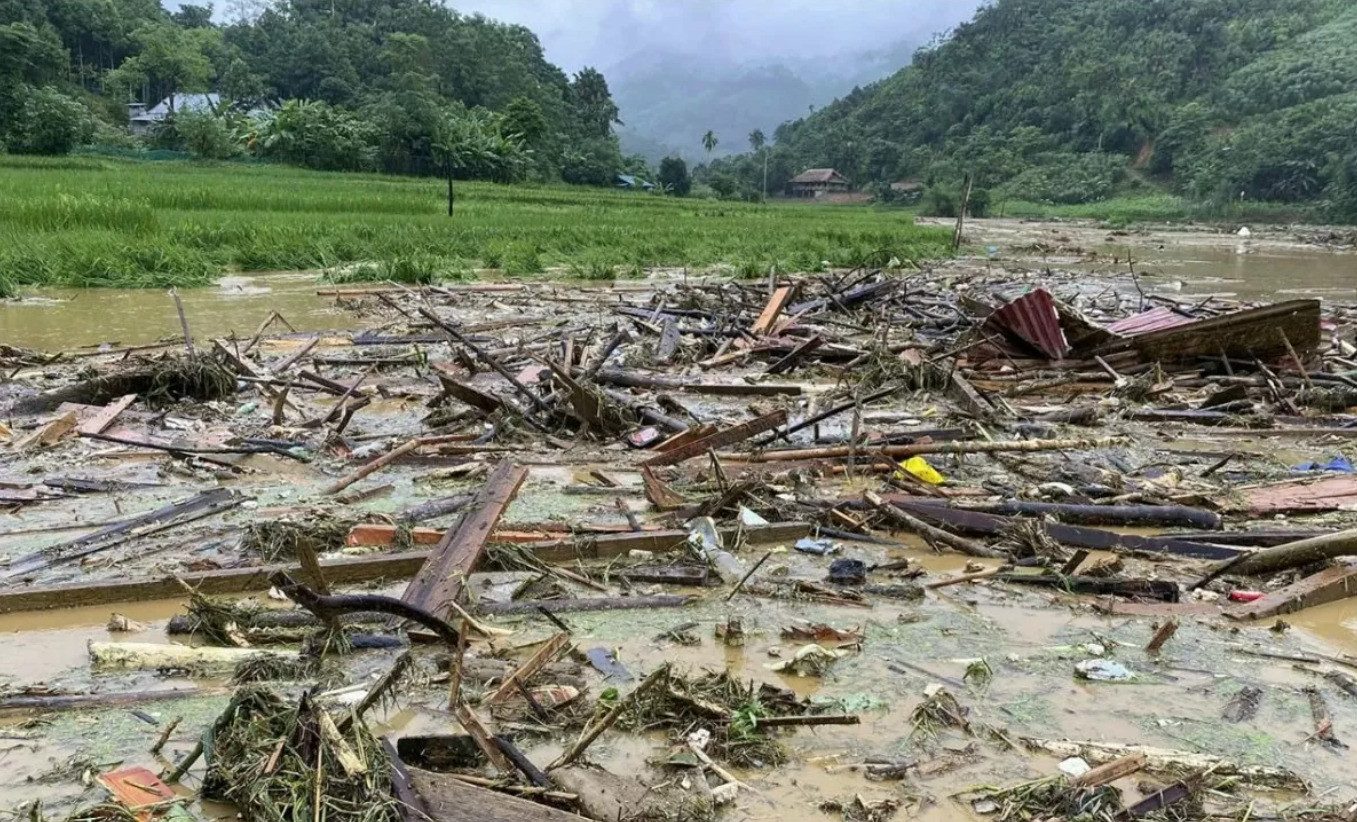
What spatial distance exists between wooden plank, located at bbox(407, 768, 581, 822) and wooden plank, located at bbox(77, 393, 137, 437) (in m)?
4.99

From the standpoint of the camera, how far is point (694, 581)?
4086 millimetres

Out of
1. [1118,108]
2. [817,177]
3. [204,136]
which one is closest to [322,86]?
[204,136]

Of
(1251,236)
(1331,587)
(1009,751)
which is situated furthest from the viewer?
(1251,236)

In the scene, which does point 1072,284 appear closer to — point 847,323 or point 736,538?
point 847,323

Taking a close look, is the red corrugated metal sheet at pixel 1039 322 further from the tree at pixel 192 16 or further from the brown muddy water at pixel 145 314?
the tree at pixel 192 16

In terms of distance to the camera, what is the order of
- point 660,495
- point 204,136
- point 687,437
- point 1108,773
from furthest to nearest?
1. point 204,136
2. point 687,437
3. point 660,495
4. point 1108,773

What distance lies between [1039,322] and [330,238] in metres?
14.1

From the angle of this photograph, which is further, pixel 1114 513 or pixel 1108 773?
pixel 1114 513

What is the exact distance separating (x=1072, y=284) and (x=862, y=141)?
306ft

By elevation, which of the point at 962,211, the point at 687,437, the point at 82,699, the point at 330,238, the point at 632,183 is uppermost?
the point at 632,183

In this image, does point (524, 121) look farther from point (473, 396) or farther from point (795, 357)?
point (473, 396)

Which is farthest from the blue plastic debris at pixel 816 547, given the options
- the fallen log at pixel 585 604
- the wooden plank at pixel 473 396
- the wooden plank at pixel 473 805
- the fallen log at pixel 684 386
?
the fallen log at pixel 684 386

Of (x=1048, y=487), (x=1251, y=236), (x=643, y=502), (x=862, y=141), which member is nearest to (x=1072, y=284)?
(x=1048, y=487)

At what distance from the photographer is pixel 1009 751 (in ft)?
9.46
